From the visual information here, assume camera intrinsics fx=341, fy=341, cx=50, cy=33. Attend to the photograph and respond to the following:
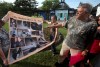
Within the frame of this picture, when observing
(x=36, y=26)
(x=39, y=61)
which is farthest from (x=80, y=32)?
(x=39, y=61)

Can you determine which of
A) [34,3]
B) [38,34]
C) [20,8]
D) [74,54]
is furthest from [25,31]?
[34,3]

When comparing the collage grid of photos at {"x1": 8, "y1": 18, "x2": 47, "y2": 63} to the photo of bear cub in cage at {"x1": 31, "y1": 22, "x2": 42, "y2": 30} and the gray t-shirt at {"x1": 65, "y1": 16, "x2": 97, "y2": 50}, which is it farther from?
the gray t-shirt at {"x1": 65, "y1": 16, "x2": 97, "y2": 50}

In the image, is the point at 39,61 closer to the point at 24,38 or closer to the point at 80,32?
the point at 24,38

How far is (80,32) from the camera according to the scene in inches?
241

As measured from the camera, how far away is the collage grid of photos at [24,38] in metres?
8.70

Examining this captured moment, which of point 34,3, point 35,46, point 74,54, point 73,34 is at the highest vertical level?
point 73,34

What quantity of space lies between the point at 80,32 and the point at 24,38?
10.8 ft

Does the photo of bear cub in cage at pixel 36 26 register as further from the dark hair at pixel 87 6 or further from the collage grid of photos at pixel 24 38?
the dark hair at pixel 87 6

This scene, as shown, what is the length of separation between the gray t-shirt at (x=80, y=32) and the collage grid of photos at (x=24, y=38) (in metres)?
2.61

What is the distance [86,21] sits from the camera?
Result: 6.17 meters

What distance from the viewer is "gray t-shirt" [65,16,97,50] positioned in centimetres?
605

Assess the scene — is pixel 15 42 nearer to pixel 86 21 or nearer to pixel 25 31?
pixel 25 31

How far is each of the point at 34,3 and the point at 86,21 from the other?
7037 cm

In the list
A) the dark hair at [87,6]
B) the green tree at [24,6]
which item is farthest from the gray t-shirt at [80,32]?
the green tree at [24,6]
